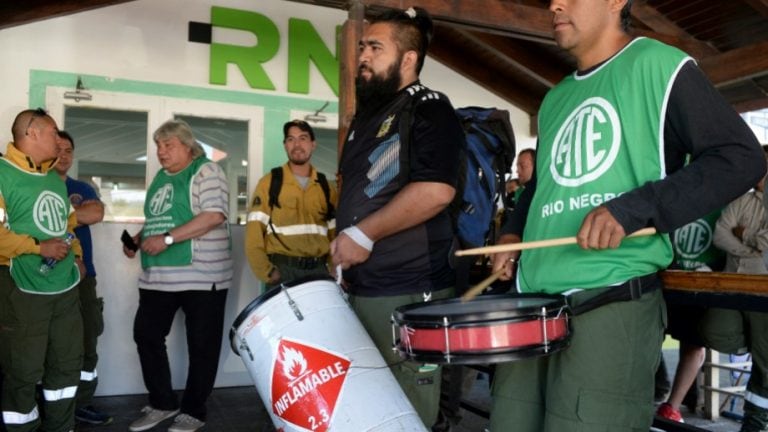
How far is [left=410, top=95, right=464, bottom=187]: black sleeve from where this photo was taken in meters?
1.86

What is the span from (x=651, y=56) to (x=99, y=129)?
15.0 ft

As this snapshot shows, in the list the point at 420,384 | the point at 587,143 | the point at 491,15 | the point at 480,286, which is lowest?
the point at 420,384

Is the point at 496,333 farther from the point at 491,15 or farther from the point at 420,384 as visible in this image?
the point at 491,15

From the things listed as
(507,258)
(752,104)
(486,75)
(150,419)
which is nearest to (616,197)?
(507,258)

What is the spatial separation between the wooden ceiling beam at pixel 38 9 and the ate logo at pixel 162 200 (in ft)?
Answer: 5.79

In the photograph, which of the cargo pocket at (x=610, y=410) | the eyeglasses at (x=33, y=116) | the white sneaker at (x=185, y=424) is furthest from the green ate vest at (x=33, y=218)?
the cargo pocket at (x=610, y=410)

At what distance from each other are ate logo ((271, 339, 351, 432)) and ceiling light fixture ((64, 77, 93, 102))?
3734 mm

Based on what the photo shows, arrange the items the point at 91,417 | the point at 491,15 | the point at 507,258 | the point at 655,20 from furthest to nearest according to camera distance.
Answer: the point at 655,20, the point at 491,15, the point at 91,417, the point at 507,258

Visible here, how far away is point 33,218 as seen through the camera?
10.1 feet

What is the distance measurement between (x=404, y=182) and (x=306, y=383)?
0.64 m

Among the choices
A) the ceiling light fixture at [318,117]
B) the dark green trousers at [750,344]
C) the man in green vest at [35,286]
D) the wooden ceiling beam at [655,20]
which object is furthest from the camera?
the wooden ceiling beam at [655,20]

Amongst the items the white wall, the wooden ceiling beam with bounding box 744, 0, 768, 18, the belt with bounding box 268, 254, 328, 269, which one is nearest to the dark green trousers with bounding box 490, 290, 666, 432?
the belt with bounding box 268, 254, 328, 269

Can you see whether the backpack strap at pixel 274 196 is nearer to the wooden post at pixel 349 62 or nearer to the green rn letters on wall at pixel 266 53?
the wooden post at pixel 349 62

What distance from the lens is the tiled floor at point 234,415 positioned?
3.88m
